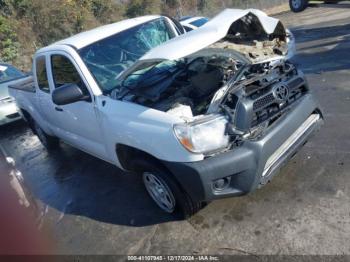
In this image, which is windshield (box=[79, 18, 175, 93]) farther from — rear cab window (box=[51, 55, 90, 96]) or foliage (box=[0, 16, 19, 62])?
foliage (box=[0, 16, 19, 62])

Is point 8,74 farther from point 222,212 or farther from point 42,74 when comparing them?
point 222,212

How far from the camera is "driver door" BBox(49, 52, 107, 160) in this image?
432 centimetres

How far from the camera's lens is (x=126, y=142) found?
3.79 metres

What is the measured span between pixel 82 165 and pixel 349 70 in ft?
16.6

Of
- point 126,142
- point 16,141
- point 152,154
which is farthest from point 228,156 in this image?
point 16,141

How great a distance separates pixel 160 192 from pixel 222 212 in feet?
2.13

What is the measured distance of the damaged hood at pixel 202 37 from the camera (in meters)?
3.56

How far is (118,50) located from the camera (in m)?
4.63

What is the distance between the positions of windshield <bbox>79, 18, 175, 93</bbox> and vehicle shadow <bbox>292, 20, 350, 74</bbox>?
4.03 meters

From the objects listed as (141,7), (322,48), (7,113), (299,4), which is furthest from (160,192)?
(141,7)

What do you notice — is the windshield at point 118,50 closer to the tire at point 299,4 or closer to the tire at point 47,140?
the tire at point 47,140

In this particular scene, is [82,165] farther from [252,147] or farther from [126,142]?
[252,147]

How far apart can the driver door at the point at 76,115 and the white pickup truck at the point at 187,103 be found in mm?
16

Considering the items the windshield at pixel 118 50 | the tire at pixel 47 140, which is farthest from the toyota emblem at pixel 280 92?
the tire at pixel 47 140
